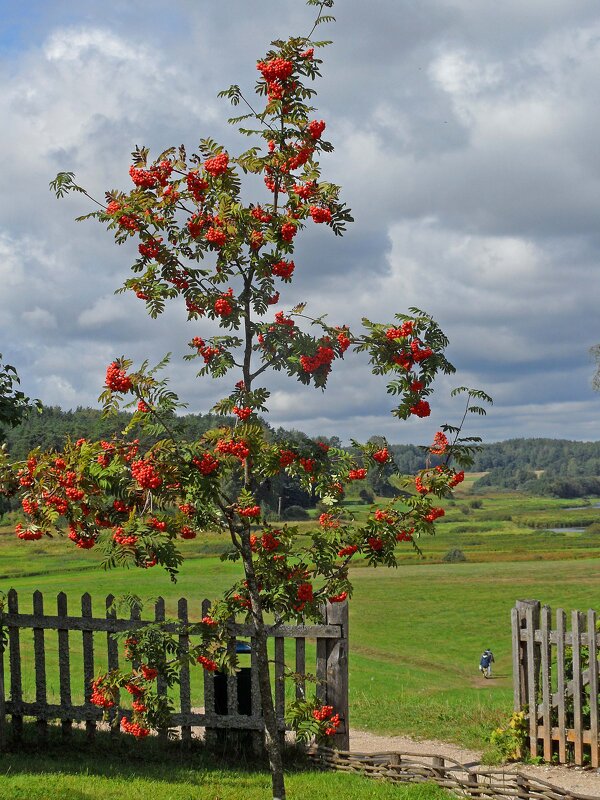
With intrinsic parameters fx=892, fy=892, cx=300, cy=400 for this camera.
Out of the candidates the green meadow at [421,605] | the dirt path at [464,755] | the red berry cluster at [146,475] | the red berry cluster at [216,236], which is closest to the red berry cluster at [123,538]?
the red berry cluster at [146,475]

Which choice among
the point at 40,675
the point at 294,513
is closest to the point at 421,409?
the point at 40,675

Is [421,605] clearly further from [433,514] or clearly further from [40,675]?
[433,514]

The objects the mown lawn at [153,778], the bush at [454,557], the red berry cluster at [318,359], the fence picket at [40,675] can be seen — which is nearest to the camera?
the red berry cluster at [318,359]

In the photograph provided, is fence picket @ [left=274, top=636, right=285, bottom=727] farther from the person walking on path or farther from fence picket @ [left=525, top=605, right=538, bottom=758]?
the person walking on path

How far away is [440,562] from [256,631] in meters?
60.6

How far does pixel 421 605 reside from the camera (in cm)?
3947

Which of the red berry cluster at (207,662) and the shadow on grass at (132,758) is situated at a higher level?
the red berry cluster at (207,662)

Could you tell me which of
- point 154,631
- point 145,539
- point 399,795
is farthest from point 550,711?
point 145,539

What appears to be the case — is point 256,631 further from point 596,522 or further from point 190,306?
point 596,522

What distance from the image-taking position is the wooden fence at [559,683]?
459 inches

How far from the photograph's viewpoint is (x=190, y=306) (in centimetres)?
903

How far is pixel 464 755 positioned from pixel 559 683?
1.83 m

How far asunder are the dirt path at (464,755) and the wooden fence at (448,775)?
0.36 metres

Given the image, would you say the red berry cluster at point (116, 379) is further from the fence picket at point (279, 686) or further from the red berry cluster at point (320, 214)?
the fence picket at point (279, 686)
